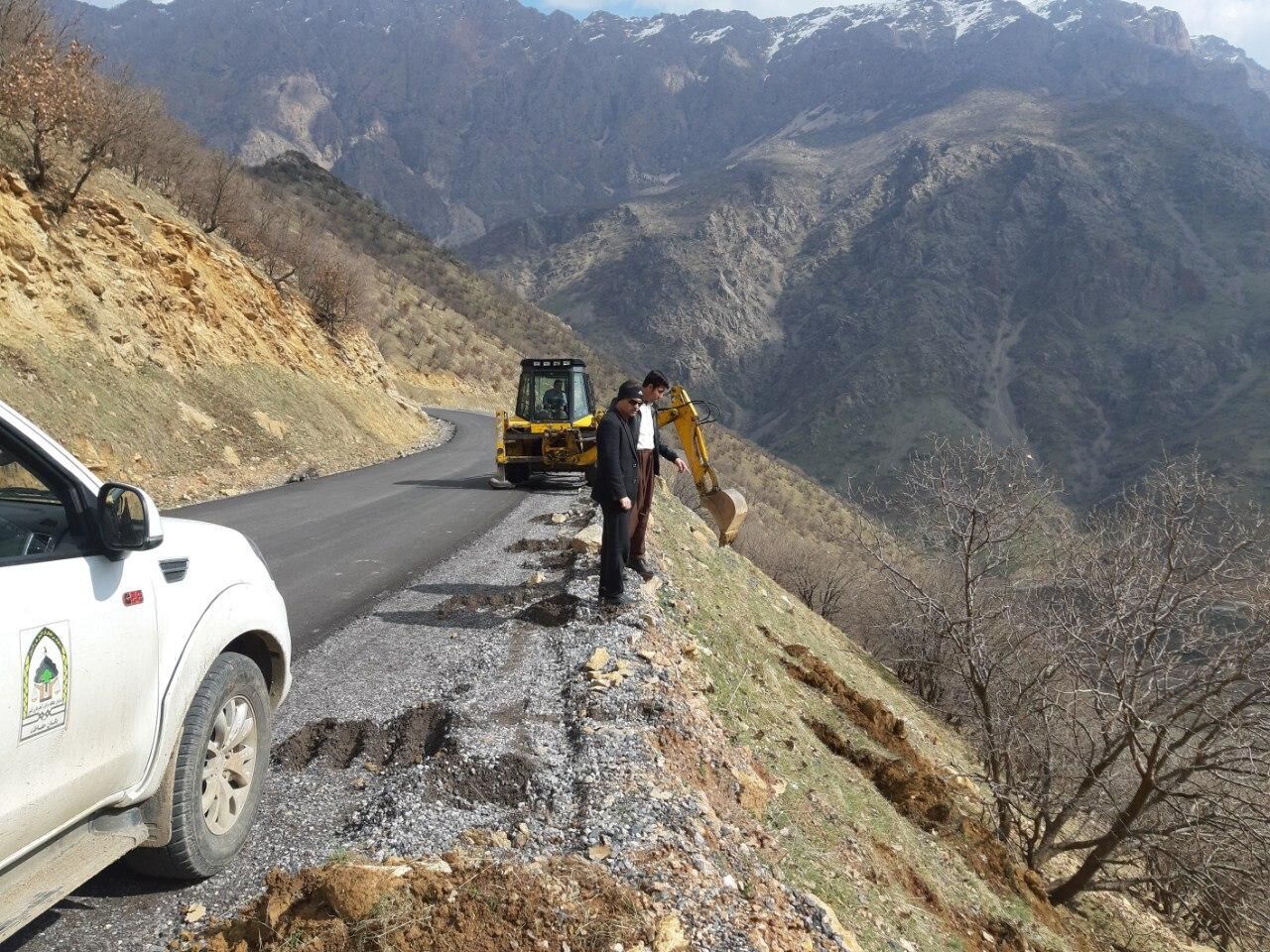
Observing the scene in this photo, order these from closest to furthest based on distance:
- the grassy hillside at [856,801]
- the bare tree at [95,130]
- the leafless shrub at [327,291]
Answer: the grassy hillside at [856,801] < the bare tree at [95,130] < the leafless shrub at [327,291]

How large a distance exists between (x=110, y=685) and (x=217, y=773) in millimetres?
847

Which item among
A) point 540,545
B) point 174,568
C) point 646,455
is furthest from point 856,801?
point 174,568

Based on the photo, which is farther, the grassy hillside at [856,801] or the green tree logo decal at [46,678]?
the grassy hillside at [856,801]

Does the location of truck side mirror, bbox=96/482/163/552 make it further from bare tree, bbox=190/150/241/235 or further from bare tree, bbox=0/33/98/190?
bare tree, bbox=190/150/241/235

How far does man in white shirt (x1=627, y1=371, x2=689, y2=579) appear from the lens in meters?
6.68

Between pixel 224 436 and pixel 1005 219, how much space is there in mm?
190417

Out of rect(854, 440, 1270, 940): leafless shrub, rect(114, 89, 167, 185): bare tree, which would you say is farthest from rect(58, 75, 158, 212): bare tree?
rect(854, 440, 1270, 940): leafless shrub

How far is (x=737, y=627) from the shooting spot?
8.93 metres

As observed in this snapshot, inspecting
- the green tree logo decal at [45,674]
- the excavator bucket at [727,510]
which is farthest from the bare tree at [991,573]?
the green tree logo decal at [45,674]

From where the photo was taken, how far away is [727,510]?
7.95 m

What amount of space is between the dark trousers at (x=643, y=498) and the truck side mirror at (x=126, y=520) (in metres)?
4.58

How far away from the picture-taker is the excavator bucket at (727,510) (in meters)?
7.89

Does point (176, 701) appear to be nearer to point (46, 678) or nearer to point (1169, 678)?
point (46, 678)

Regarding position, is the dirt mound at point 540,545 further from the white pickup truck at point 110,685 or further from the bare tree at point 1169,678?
the white pickup truck at point 110,685
